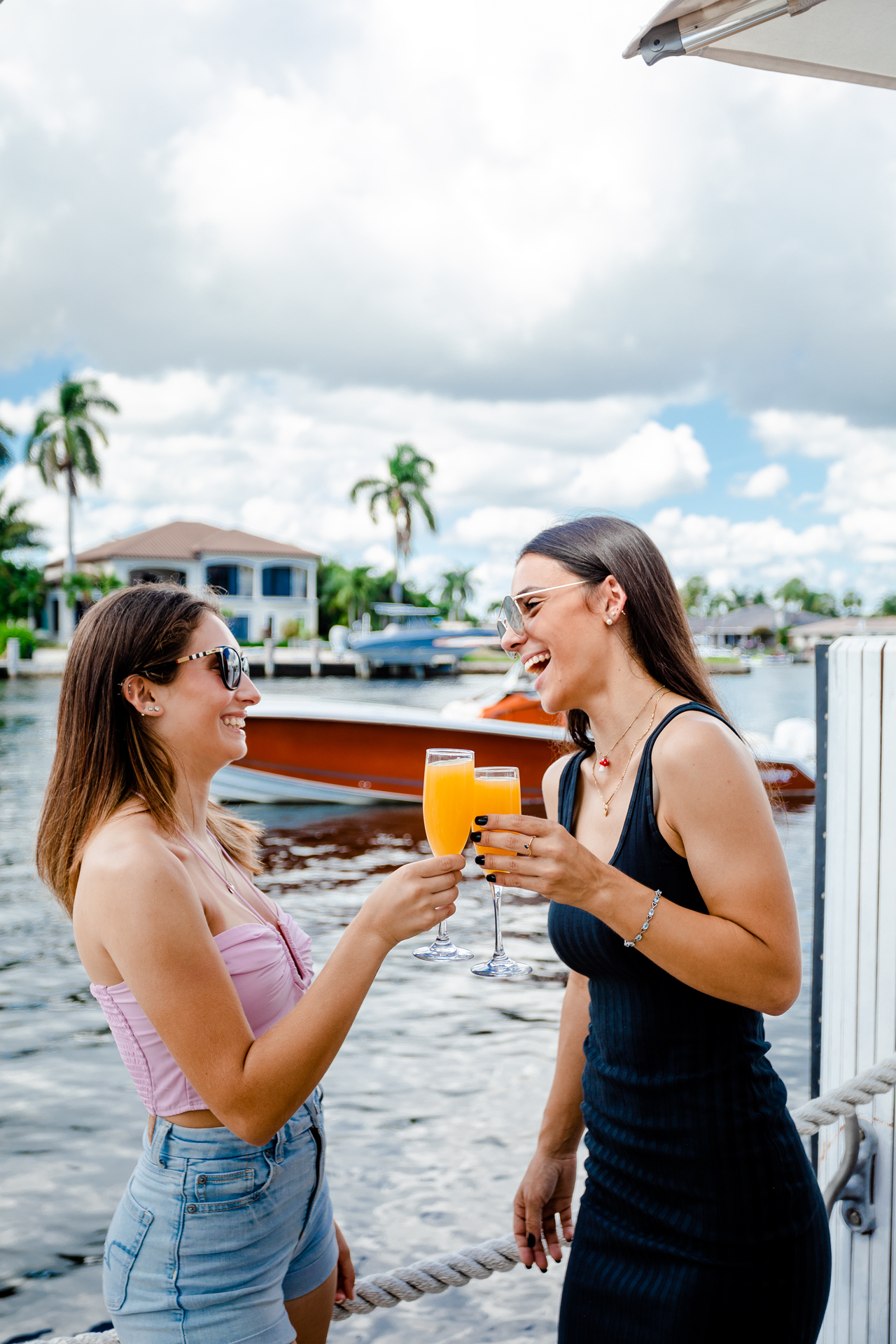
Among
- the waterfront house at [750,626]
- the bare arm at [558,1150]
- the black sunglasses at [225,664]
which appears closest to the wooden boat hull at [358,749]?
the bare arm at [558,1150]

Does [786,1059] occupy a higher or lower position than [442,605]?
lower

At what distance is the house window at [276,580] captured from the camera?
209 feet

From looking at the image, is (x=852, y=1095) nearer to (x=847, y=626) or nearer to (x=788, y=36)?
(x=788, y=36)

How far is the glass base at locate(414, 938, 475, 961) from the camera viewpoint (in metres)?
1.81

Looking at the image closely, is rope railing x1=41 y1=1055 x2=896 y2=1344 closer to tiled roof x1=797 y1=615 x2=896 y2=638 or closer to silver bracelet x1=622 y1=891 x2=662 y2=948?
silver bracelet x1=622 y1=891 x2=662 y2=948

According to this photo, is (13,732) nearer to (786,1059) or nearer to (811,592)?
(786,1059)

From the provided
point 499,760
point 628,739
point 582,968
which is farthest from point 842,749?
point 499,760

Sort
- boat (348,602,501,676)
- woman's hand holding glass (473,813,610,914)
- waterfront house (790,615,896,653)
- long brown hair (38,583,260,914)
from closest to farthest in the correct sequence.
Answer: woman's hand holding glass (473,813,610,914), long brown hair (38,583,260,914), boat (348,602,501,676), waterfront house (790,615,896,653)

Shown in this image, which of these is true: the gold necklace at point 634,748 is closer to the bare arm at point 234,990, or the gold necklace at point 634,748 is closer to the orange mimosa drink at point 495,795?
the orange mimosa drink at point 495,795

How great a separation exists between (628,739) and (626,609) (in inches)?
9.7

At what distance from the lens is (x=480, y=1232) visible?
16.9 feet

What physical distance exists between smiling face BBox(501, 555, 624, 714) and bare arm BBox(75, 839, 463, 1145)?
0.54 meters

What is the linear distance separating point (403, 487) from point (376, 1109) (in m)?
64.7

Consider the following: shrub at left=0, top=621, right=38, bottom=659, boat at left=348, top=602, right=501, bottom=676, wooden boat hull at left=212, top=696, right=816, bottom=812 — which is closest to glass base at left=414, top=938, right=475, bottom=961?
wooden boat hull at left=212, top=696, right=816, bottom=812
